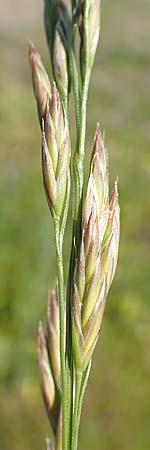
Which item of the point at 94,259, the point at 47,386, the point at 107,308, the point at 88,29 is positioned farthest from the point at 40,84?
the point at 107,308

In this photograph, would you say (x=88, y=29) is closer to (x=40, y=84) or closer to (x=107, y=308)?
(x=40, y=84)

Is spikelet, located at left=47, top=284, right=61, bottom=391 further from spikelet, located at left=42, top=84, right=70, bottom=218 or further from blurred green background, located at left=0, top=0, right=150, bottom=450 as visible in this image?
blurred green background, located at left=0, top=0, right=150, bottom=450

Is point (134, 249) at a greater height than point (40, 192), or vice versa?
point (40, 192)

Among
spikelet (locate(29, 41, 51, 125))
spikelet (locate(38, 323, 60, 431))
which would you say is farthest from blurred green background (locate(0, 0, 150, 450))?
spikelet (locate(29, 41, 51, 125))

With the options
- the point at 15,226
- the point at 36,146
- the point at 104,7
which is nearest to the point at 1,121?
the point at 36,146

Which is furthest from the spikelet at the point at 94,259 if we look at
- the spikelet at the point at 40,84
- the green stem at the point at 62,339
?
the spikelet at the point at 40,84

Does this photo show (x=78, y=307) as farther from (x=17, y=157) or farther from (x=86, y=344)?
(x=17, y=157)
